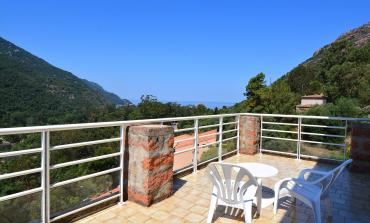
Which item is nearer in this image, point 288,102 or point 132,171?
point 132,171

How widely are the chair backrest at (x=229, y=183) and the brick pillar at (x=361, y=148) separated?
3.83m

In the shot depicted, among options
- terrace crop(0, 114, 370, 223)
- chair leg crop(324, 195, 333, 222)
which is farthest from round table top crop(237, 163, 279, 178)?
chair leg crop(324, 195, 333, 222)

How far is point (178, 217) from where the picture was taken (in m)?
3.32

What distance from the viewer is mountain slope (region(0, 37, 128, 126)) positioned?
109ft

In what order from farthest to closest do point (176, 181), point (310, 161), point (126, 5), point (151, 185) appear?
point (126, 5)
point (310, 161)
point (176, 181)
point (151, 185)

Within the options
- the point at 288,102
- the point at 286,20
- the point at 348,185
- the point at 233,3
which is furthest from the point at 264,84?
the point at 348,185

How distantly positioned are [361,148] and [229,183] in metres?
4.09

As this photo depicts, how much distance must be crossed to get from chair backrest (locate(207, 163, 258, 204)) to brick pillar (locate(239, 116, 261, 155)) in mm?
4018

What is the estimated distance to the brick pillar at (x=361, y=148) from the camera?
554 cm

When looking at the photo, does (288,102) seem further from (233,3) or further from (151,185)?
(151,185)

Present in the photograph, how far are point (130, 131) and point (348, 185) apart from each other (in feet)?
12.8

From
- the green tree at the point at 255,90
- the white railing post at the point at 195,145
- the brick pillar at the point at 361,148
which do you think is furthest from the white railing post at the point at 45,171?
the green tree at the point at 255,90

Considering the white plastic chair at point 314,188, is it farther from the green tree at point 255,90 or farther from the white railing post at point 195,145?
the green tree at point 255,90

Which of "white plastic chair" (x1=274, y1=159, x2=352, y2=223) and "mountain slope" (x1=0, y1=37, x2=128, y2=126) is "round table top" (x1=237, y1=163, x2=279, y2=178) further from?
"mountain slope" (x1=0, y1=37, x2=128, y2=126)
